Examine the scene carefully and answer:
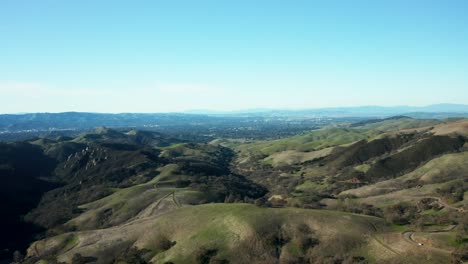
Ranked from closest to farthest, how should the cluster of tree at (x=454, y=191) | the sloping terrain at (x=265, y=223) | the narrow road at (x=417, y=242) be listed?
the narrow road at (x=417, y=242) < the sloping terrain at (x=265, y=223) < the cluster of tree at (x=454, y=191)

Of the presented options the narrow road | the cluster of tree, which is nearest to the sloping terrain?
the narrow road

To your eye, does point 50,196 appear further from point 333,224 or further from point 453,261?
point 453,261

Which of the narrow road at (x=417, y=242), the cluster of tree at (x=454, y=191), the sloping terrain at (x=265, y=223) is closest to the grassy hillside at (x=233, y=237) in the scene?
the sloping terrain at (x=265, y=223)

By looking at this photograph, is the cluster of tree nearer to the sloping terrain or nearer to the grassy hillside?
the sloping terrain

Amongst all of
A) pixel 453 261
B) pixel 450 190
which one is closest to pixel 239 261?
pixel 453 261

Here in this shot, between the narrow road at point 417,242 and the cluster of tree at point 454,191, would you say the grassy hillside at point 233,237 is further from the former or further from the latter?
the cluster of tree at point 454,191

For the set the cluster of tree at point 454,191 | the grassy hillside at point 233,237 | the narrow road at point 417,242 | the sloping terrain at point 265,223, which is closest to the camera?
the narrow road at point 417,242

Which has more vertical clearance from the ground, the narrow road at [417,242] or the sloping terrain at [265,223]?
the narrow road at [417,242]

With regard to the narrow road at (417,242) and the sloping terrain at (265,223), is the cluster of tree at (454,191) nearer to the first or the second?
the sloping terrain at (265,223)

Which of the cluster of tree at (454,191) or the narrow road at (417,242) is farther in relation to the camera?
the cluster of tree at (454,191)

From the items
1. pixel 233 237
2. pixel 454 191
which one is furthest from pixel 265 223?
pixel 454 191

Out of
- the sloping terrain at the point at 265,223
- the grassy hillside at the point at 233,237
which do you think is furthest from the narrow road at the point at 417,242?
the grassy hillside at the point at 233,237

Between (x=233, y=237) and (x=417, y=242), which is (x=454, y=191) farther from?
(x=233, y=237)
